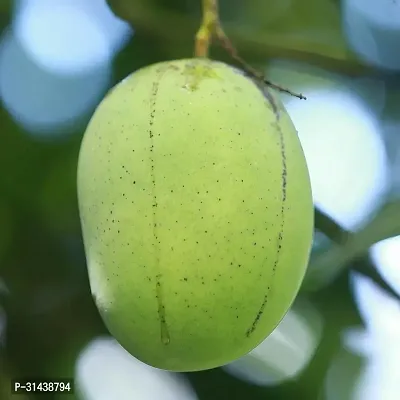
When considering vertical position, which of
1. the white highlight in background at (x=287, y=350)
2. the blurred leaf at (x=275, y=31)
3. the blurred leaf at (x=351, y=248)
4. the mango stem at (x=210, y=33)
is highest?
the mango stem at (x=210, y=33)

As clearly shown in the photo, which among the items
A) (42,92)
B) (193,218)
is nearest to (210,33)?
(193,218)

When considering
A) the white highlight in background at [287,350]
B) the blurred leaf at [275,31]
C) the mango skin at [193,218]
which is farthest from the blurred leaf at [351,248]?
the mango skin at [193,218]

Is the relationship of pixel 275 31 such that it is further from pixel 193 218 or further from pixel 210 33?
pixel 193 218

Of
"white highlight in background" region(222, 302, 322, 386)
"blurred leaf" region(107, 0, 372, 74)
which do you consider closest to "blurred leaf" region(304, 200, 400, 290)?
"white highlight in background" region(222, 302, 322, 386)

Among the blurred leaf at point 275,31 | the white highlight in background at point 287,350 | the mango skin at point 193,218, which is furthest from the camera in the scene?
the white highlight in background at point 287,350

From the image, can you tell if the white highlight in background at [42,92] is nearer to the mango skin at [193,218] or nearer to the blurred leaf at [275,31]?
the blurred leaf at [275,31]

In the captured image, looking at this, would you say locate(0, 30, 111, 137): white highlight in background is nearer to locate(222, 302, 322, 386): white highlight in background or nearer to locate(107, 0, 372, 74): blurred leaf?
locate(107, 0, 372, 74): blurred leaf
